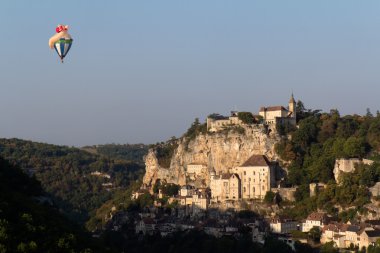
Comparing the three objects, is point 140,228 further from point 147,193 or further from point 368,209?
point 368,209

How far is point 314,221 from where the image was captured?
51656 mm

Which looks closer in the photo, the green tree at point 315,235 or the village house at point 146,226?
the green tree at point 315,235

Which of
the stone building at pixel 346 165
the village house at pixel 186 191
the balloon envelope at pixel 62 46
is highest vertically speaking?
the balloon envelope at pixel 62 46

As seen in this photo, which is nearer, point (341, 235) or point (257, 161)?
point (341, 235)

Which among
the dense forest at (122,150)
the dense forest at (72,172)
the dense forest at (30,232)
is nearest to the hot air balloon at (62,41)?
the dense forest at (30,232)

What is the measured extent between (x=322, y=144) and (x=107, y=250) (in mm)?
33375

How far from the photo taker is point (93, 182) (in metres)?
94.2

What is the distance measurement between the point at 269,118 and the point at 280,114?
1183mm

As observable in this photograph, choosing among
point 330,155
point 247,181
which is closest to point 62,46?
point 247,181

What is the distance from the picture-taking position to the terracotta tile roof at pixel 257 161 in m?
59.4

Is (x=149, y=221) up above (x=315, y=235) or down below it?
above

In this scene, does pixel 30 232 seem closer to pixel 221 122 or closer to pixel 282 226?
pixel 282 226

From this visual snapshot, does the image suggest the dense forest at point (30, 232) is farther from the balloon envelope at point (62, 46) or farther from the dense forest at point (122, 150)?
the dense forest at point (122, 150)

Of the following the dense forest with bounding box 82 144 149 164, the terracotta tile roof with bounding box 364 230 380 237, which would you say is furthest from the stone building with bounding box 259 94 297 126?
the dense forest with bounding box 82 144 149 164
